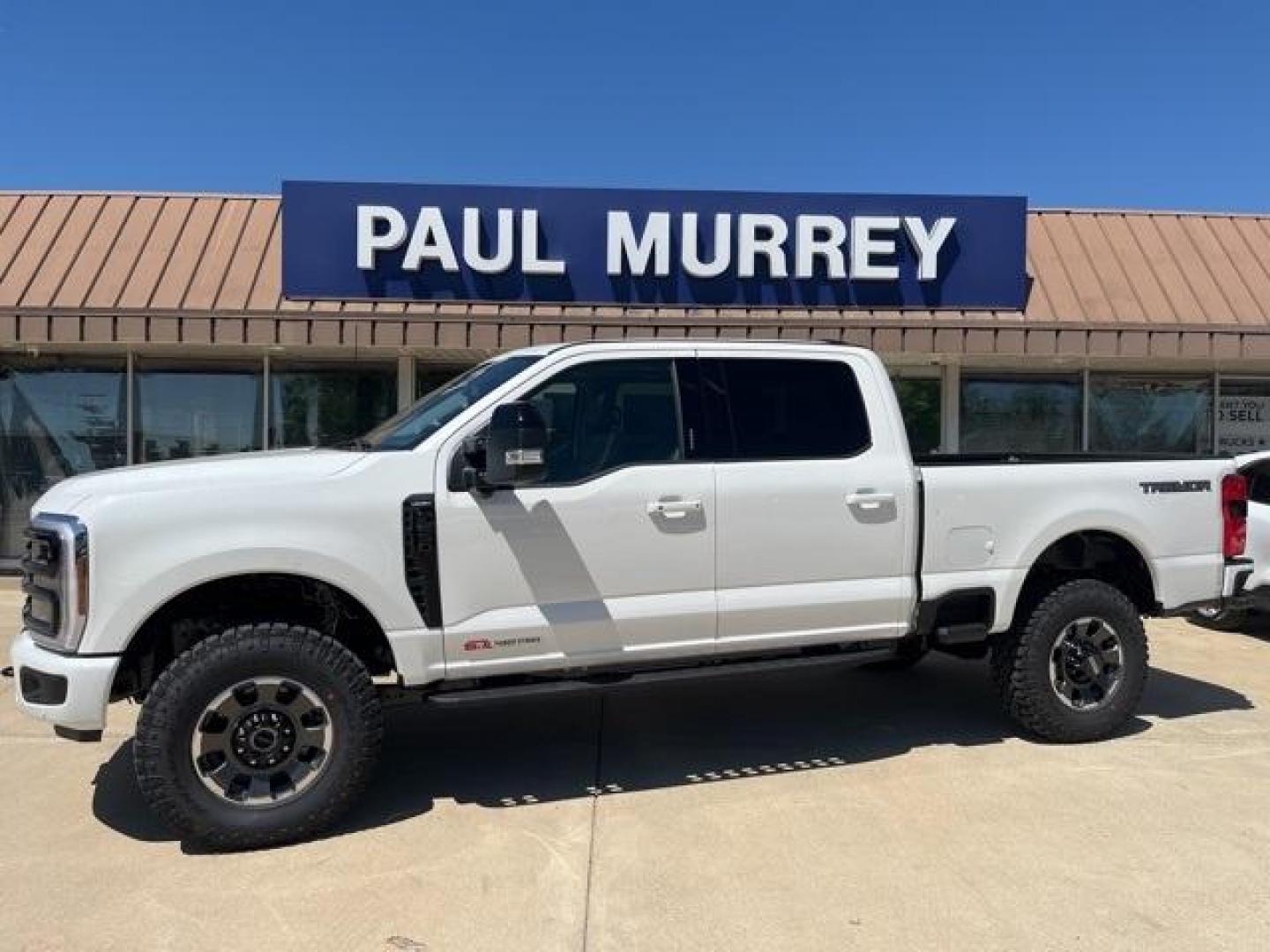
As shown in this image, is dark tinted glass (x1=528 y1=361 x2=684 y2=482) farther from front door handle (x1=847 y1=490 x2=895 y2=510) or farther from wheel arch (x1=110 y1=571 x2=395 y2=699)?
wheel arch (x1=110 y1=571 x2=395 y2=699)

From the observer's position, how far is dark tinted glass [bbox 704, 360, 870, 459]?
5059mm

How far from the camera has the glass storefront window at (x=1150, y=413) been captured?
12570mm

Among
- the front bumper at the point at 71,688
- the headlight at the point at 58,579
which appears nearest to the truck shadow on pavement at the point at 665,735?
the front bumper at the point at 71,688

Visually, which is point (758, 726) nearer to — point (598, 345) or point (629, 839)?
point (629, 839)

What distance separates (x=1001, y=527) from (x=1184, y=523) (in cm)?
124

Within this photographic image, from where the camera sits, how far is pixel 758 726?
5.97m

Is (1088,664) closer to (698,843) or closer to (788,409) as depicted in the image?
(788,409)

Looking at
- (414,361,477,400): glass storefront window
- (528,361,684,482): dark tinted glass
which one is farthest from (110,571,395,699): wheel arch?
(414,361,477,400): glass storefront window

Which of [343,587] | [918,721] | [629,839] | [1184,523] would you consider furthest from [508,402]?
[1184,523]

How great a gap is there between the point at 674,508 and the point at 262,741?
2014mm

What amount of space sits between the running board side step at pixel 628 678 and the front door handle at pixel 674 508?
30.1 inches

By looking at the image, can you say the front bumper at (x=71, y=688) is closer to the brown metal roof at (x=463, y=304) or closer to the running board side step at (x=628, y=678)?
the running board side step at (x=628, y=678)

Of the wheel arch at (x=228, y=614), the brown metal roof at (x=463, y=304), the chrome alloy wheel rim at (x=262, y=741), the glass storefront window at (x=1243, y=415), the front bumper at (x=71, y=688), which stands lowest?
the chrome alloy wheel rim at (x=262, y=741)

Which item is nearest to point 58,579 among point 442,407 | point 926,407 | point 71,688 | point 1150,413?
point 71,688
